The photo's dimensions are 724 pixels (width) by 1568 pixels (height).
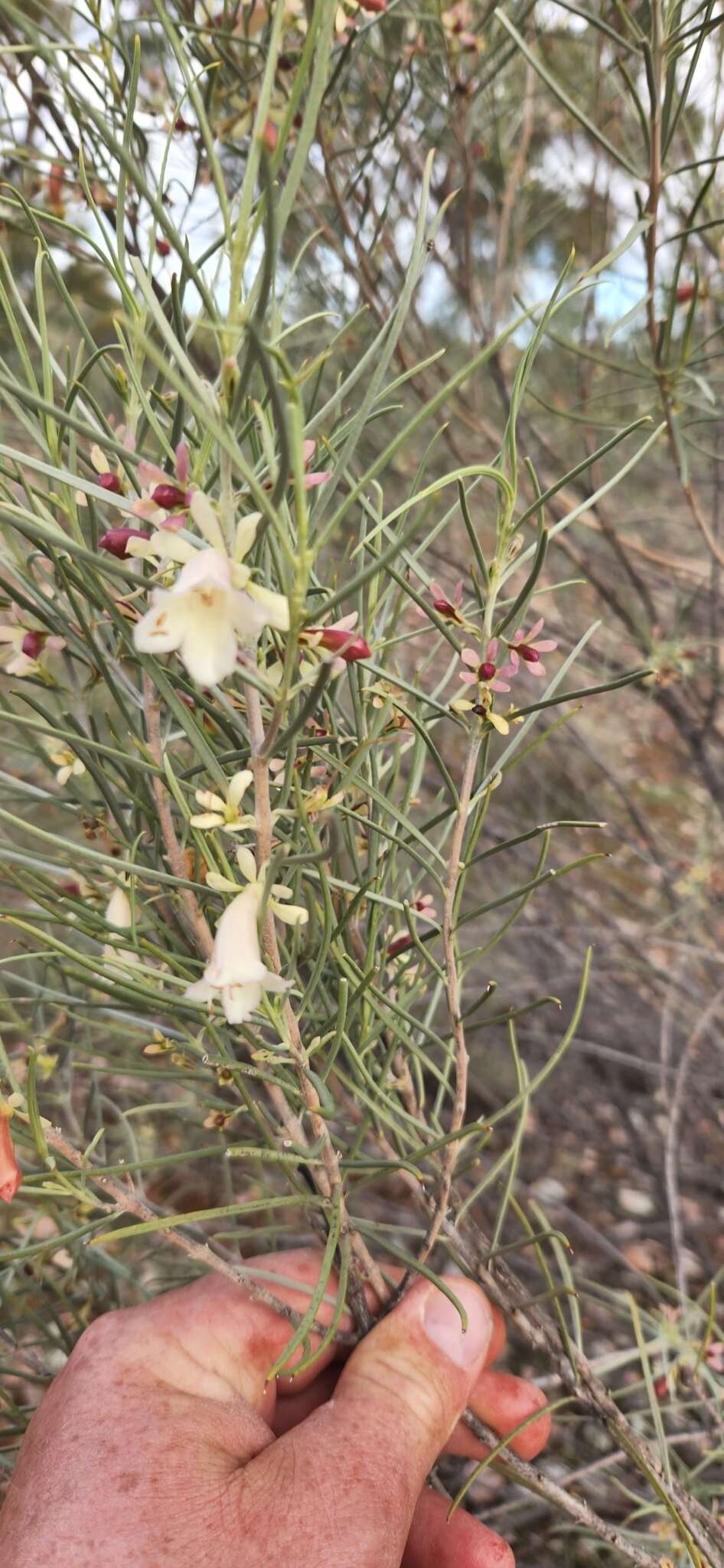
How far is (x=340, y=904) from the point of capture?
539 millimetres

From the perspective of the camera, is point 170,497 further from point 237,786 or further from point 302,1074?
point 302,1074

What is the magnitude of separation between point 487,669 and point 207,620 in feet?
0.52

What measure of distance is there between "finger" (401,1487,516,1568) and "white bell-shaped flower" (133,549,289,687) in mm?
667

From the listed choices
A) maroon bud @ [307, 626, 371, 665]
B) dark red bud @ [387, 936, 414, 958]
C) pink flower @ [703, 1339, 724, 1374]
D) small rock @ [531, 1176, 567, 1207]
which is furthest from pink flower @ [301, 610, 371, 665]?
small rock @ [531, 1176, 567, 1207]

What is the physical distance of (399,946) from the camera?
1.87ft

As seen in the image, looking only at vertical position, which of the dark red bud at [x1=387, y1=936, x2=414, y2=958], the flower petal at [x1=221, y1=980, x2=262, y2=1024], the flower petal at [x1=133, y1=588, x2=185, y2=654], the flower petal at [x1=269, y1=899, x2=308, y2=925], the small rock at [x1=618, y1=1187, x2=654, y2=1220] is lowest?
the small rock at [x1=618, y1=1187, x2=654, y2=1220]

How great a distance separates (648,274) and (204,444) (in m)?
0.49

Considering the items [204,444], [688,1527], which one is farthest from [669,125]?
[688,1527]

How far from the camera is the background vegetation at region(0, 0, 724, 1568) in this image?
0.38 metres

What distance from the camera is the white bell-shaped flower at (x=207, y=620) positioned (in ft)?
0.99

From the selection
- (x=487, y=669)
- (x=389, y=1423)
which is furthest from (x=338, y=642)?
(x=389, y=1423)

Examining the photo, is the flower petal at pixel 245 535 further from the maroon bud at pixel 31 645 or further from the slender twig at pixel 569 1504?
the slender twig at pixel 569 1504

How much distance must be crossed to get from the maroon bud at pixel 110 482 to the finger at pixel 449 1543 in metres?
0.71

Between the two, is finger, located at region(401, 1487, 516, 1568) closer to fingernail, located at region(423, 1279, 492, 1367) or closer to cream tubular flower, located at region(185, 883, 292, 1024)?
fingernail, located at region(423, 1279, 492, 1367)
